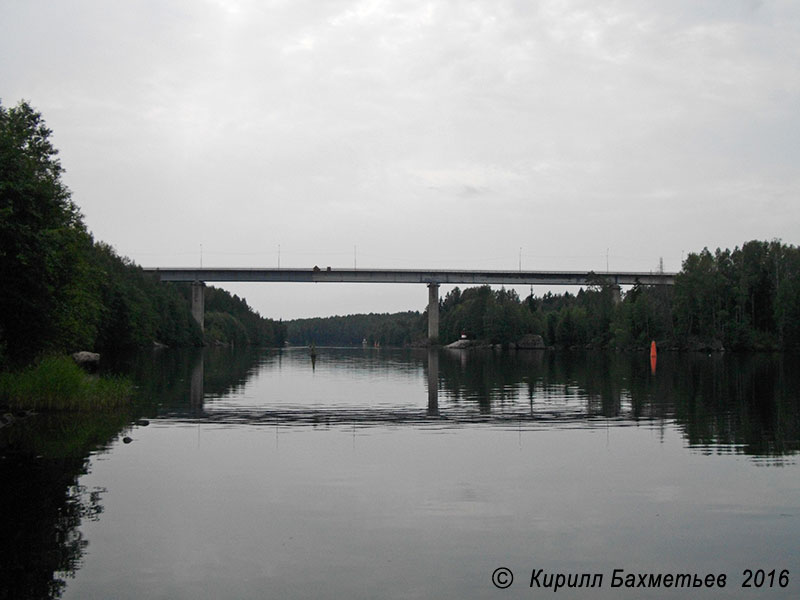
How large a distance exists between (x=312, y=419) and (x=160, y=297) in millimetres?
122657

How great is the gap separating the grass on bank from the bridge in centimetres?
13979

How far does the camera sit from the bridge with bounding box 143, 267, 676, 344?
172 m

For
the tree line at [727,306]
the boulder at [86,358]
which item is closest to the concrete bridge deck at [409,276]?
the tree line at [727,306]

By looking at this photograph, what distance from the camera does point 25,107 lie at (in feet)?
169

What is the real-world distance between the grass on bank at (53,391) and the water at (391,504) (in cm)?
231

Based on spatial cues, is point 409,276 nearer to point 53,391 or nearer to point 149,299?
point 149,299

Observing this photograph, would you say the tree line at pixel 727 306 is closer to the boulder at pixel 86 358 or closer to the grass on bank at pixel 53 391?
the boulder at pixel 86 358

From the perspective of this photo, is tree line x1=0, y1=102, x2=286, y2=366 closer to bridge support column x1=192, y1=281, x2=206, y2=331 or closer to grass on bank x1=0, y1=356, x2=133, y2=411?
grass on bank x1=0, y1=356, x2=133, y2=411

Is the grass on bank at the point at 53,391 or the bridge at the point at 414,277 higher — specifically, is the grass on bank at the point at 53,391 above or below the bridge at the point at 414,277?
below

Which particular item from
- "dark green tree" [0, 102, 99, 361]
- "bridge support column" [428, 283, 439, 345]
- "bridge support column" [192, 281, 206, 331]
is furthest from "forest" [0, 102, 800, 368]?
"bridge support column" [428, 283, 439, 345]

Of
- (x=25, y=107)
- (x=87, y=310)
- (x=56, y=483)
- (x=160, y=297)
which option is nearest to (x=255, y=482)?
(x=56, y=483)

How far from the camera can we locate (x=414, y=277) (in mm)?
175375

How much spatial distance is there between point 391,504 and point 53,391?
1972 cm

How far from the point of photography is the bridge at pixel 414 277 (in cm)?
17200
